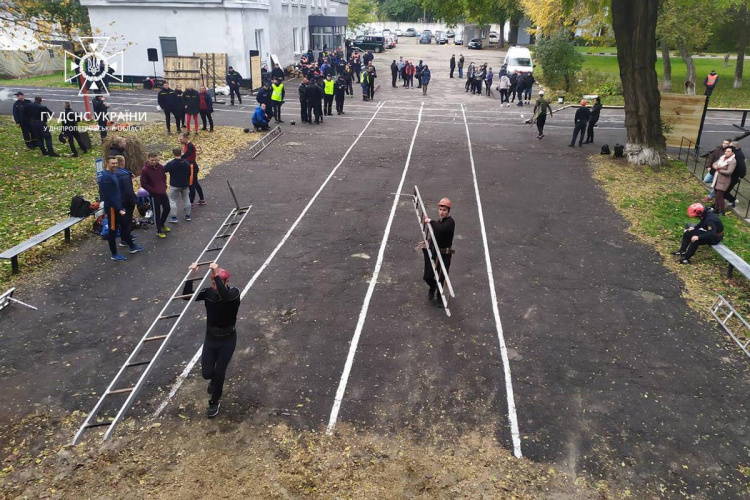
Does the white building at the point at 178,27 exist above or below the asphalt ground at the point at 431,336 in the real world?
above

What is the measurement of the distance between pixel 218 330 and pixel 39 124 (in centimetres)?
1402

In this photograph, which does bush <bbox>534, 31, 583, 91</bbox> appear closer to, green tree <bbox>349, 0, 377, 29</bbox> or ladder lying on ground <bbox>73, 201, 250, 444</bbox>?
ladder lying on ground <bbox>73, 201, 250, 444</bbox>

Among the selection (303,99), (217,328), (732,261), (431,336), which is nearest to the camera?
(217,328)

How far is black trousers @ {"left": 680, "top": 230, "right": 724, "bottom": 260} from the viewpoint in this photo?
10.8 m

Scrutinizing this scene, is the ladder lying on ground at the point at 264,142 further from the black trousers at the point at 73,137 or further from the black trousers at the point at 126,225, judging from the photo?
the black trousers at the point at 126,225

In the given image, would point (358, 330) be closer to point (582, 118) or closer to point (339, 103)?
point (582, 118)

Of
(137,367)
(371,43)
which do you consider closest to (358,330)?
(137,367)

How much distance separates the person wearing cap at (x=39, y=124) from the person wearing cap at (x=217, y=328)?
1353 cm

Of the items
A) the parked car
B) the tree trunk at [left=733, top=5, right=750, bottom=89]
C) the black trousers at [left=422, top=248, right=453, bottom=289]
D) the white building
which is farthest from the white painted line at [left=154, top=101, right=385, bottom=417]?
the parked car

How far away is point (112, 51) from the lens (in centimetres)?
3216

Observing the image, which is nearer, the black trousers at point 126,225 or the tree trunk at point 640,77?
the black trousers at point 126,225

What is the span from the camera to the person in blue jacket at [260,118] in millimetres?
21297

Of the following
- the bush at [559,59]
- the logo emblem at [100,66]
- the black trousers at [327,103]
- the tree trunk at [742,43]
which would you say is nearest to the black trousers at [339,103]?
the black trousers at [327,103]

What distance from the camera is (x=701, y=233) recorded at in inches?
431
